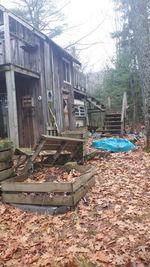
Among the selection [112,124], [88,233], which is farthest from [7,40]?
[112,124]

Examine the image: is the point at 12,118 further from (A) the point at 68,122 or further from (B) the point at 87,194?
(A) the point at 68,122

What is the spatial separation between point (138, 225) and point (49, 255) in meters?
1.24

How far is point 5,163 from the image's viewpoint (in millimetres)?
4312

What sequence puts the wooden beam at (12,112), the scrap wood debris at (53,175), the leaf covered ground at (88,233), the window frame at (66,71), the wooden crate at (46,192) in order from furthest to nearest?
1. the window frame at (66,71)
2. the wooden beam at (12,112)
3. the scrap wood debris at (53,175)
4. the wooden crate at (46,192)
5. the leaf covered ground at (88,233)

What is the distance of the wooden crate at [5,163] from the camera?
4203 mm

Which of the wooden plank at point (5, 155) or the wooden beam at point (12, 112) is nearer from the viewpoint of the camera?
the wooden plank at point (5, 155)

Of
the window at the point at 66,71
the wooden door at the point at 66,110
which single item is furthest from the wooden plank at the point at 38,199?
the window at the point at 66,71

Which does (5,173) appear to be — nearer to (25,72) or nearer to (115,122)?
(25,72)

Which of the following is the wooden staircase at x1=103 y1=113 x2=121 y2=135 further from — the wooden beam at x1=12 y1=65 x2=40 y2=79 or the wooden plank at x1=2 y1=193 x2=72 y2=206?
the wooden plank at x1=2 y1=193 x2=72 y2=206

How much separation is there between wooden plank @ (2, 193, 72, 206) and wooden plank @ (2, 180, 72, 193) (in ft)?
0.32

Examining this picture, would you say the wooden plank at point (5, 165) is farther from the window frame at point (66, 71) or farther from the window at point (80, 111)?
the window at point (80, 111)

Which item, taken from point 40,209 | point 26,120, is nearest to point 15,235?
point 40,209

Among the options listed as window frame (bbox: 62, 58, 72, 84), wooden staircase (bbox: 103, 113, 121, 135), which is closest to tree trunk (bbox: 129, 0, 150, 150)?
wooden staircase (bbox: 103, 113, 121, 135)

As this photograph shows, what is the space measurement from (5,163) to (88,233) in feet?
7.92
